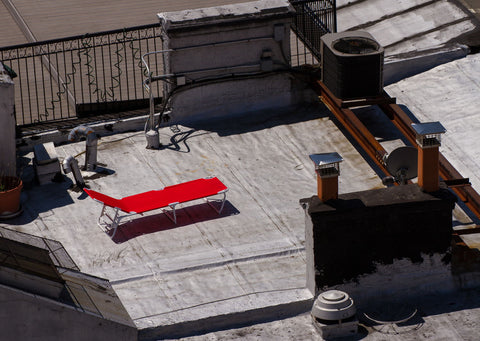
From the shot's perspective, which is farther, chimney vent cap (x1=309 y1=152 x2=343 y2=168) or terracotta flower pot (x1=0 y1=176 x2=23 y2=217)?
terracotta flower pot (x1=0 y1=176 x2=23 y2=217)

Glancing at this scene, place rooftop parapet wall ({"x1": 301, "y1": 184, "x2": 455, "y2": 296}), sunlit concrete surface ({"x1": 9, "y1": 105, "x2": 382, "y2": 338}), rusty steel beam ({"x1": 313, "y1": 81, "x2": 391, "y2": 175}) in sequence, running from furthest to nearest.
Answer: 1. rusty steel beam ({"x1": 313, "y1": 81, "x2": 391, "y2": 175})
2. sunlit concrete surface ({"x1": 9, "y1": 105, "x2": 382, "y2": 338})
3. rooftop parapet wall ({"x1": 301, "y1": 184, "x2": 455, "y2": 296})

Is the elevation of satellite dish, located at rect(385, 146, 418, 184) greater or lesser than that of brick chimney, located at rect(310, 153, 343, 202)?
lesser

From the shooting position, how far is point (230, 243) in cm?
1714

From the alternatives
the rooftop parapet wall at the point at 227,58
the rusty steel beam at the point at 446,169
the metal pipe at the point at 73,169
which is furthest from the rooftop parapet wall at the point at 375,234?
the rooftop parapet wall at the point at 227,58

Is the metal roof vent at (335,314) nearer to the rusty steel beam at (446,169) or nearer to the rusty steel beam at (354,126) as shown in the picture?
the rusty steel beam at (446,169)

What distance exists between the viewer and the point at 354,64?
64.5ft

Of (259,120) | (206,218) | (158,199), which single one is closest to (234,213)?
(206,218)

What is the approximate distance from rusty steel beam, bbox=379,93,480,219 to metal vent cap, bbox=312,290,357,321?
10.8 feet

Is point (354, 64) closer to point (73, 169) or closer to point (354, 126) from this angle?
point (354, 126)

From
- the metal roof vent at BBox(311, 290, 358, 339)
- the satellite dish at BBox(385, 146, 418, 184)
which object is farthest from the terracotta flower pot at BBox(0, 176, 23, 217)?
the satellite dish at BBox(385, 146, 418, 184)

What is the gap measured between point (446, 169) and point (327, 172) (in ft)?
12.6

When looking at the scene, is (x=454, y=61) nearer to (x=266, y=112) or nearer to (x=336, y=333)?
(x=266, y=112)

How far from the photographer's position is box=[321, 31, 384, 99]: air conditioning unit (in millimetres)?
19719

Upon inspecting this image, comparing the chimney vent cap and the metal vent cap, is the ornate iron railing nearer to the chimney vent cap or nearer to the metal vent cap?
the chimney vent cap
